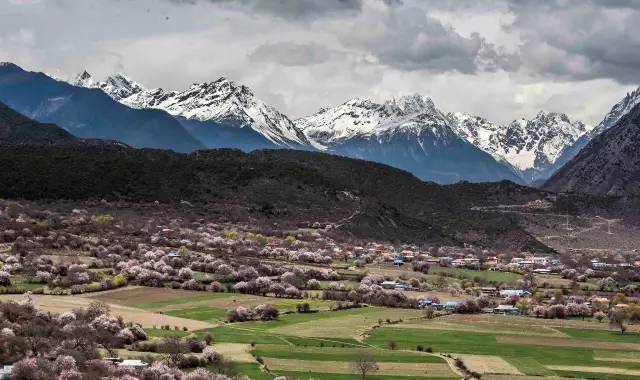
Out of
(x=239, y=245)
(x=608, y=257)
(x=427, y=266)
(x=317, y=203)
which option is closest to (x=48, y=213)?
(x=239, y=245)

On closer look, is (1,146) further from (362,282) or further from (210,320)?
(210,320)

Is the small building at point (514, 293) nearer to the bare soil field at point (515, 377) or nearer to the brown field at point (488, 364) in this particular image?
the brown field at point (488, 364)

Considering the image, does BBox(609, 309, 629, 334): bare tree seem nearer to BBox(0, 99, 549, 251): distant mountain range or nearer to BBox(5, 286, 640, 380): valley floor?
BBox(5, 286, 640, 380): valley floor

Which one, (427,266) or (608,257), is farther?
(608,257)

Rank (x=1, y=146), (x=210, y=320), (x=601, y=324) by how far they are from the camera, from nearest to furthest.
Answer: (x=210, y=320) → (x=601, y=324) → (x=1, y=146)

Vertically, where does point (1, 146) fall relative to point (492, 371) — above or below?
above

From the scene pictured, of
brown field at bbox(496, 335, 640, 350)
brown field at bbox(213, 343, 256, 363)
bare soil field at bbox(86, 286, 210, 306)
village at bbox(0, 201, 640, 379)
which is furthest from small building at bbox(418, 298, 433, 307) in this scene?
brown field at bbox(213, 343, 256, 363)

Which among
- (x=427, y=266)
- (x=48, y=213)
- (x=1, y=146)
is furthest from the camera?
(x=1, y=146)

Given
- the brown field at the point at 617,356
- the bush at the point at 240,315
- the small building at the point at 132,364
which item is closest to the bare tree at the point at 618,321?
the brown field at the point at 617,356
